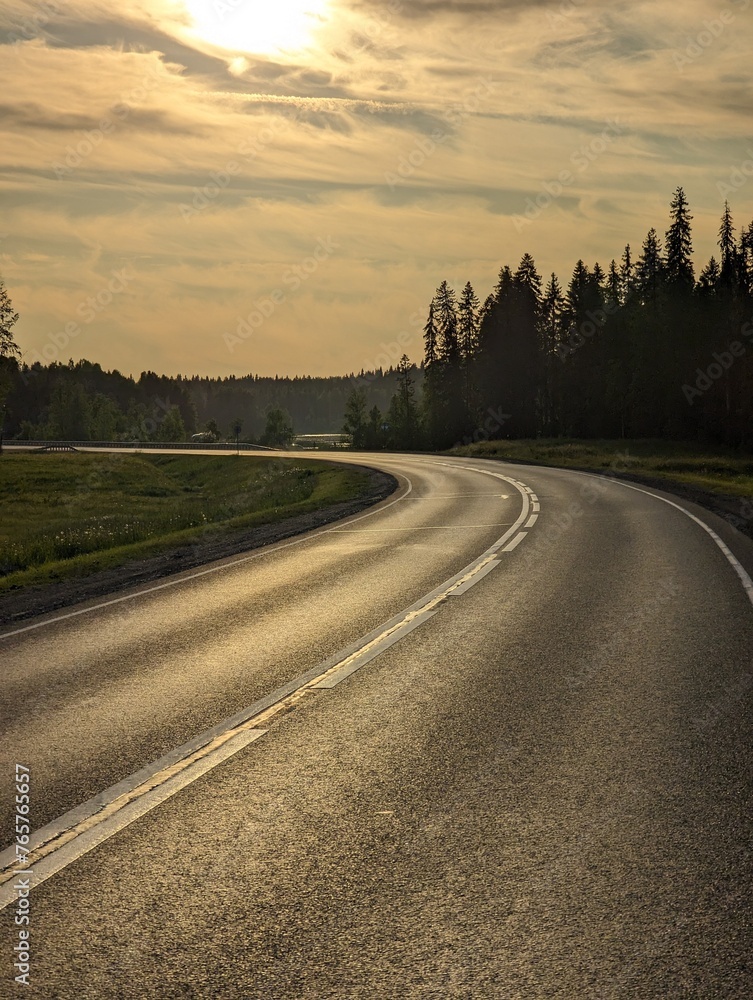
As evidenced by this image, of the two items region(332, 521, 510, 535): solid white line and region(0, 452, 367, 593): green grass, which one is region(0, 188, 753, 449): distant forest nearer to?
region(0, 452, 367, 593): green grass

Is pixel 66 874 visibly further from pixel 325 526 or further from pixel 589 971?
pixel 325 526

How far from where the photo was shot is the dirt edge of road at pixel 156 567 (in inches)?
485

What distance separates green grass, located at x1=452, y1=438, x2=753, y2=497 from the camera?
117 feet

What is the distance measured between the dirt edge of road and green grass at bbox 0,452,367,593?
542mm

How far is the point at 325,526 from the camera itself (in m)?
21.6

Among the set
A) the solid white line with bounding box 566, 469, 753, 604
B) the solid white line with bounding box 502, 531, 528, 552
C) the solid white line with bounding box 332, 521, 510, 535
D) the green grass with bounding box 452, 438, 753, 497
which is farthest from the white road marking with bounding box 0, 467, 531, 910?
the green grass with bounding box 452, 438, 753, 497

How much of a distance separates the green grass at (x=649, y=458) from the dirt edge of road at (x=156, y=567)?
13348 millimetres

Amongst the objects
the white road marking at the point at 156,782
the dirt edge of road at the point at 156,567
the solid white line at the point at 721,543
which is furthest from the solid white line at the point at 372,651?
the dirt edge of road at the point at 156,567

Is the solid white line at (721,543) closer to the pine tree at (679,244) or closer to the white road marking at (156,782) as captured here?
the white road marking at (156,782)

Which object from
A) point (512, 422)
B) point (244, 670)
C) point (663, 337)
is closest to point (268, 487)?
point (244, 670)

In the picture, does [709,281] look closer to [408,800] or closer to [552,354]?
[552,354]

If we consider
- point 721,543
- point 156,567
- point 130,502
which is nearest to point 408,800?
point 156,567

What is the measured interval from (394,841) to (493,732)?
1852 millimetres

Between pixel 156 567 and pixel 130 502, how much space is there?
1172 inches
